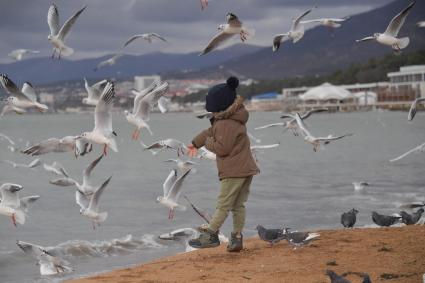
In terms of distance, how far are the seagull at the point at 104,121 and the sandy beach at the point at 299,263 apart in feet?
5.44

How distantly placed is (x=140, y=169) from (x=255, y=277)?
2288 centimetres

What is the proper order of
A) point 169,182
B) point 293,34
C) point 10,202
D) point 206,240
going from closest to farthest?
point 206,240
point 293,34
point 10,202
point 169,182

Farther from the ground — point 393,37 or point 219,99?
point 393,37

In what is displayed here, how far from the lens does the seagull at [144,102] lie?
348 inches

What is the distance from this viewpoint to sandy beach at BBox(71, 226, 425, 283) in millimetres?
5320

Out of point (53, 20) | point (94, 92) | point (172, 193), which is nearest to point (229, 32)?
point (94, 92)

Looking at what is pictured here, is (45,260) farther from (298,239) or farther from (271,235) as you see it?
(298,239)

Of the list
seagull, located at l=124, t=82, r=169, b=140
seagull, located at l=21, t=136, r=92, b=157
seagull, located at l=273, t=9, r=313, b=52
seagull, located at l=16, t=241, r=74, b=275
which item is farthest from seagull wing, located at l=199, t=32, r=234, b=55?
seagull, located at l=16, t=241, r=74, b=275

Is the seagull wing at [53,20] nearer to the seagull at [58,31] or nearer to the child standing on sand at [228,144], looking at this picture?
the seagull at [58,31]

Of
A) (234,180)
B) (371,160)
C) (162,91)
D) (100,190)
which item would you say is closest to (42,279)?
(100,190)

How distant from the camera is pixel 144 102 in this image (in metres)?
8.89

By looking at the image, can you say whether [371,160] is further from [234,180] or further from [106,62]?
[234,180]

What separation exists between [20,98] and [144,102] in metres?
1.42

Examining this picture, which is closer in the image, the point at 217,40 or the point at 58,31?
the point at 217,40
